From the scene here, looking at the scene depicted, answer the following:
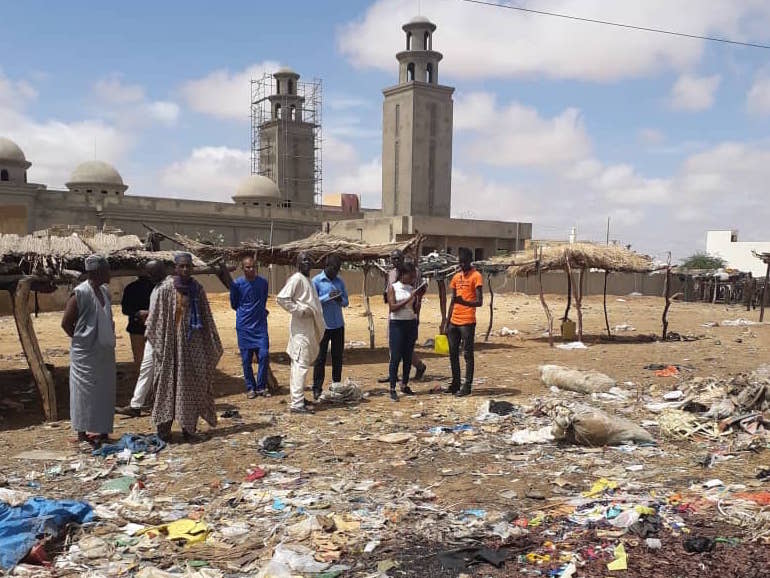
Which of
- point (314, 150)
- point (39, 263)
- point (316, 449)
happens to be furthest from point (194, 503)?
point (314, 150)

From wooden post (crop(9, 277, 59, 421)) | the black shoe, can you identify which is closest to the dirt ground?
the black shoe

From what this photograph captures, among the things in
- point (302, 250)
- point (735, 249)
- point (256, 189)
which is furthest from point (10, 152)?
point (735, 249)

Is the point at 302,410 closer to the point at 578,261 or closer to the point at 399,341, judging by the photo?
the point at 399,341

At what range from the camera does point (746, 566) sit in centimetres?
354

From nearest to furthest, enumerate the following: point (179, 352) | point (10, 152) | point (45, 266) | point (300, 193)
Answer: point (179, 352), point (45, 266), point (10, 152), point (300, 193)

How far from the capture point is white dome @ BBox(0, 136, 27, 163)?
35469 millimetres

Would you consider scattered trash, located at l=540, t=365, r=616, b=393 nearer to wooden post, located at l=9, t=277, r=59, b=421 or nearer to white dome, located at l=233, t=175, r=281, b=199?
wooden post, located at l=9, t=277, r=59, b=421

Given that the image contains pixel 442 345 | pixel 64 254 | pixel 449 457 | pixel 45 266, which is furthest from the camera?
pixel 442 345

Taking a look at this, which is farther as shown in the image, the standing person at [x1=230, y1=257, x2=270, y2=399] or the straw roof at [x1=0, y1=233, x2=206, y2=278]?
the standing person at [x1=230, y1=257, x2=270, y2=399]

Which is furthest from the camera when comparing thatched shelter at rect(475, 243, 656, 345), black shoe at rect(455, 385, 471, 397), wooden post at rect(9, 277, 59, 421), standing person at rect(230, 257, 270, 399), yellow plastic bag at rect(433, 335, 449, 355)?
thatched shelter at rect(475, 243, 656, 345)

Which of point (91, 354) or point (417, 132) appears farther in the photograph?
point (417, 132)

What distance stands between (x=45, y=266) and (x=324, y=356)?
3.16 metres

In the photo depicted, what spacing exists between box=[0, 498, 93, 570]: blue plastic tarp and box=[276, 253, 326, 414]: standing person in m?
2.96

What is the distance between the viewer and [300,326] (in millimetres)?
7164
